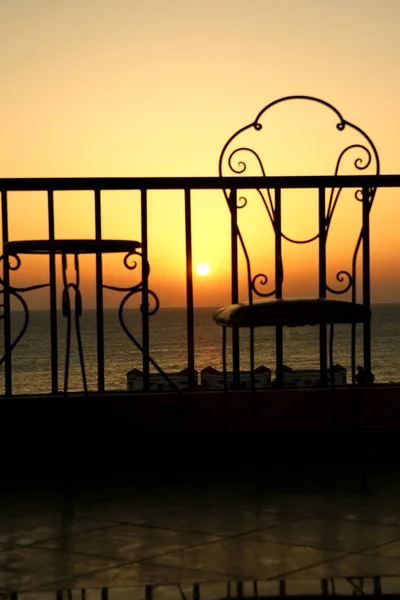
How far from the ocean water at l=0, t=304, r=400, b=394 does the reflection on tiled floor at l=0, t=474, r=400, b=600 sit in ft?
148

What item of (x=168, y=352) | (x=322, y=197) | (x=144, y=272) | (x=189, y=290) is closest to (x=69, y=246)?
(x=144, y=272)

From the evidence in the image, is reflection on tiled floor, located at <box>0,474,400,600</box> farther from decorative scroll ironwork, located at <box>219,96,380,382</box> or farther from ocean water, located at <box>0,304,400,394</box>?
ocean water, located at <box>0,304,400,394</box>

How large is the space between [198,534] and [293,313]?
0.90 metres

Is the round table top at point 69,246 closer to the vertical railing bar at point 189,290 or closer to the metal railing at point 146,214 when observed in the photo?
the metal railing at point 146,214

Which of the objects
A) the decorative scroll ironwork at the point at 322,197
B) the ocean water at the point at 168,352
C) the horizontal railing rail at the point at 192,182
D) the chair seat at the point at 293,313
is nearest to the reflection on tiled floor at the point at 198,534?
the chair seat at the point at 293,313

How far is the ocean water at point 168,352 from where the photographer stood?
55.1 metres

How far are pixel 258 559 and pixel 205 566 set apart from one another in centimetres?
12

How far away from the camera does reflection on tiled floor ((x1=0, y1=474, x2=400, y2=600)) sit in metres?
2.17

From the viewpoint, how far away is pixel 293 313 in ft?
10.7

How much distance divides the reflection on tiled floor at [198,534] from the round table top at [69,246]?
735mm

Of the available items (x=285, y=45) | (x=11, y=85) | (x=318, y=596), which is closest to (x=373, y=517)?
(x=318, y=596)

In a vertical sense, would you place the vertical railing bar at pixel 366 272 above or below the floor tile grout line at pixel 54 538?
above

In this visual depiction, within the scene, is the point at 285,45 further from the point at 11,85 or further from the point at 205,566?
the point at 205,566

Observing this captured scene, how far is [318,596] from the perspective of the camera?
1.95 meters
